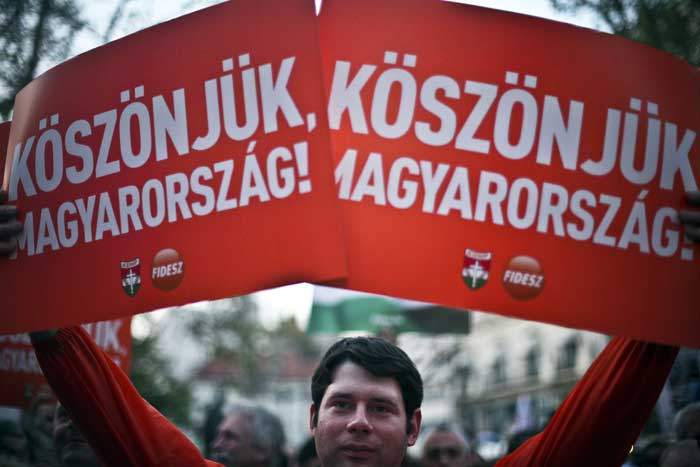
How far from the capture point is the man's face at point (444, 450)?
19.5ft

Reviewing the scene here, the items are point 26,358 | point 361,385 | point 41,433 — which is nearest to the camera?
point 361,385

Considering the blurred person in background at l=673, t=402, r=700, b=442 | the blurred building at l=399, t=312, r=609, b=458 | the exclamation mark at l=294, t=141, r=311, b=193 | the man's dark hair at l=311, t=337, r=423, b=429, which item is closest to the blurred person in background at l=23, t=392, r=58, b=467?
the man's dark hair at l=311, t=337, r=423, b=429

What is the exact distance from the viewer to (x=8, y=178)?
3.12m

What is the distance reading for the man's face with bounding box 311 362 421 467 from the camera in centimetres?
290

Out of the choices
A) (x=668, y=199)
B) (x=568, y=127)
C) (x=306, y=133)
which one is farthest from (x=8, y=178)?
(x=668, y=199)

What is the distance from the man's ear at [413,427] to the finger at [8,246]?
146 cm

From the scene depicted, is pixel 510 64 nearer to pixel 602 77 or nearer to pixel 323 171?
pixel 602 77

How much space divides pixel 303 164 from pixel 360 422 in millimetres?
882

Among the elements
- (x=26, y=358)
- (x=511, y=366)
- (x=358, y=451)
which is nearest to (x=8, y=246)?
(x=358, y=451)

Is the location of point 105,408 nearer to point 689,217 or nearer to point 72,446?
point 72,446

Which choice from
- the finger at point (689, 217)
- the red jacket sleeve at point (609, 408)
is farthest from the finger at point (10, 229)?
the finger at point (689, 217)

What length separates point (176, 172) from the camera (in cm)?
279

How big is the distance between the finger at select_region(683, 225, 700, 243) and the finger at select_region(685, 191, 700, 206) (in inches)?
3.2

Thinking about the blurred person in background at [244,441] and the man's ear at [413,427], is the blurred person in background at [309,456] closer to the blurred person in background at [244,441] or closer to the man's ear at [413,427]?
the blurred person in background at [244,441]
